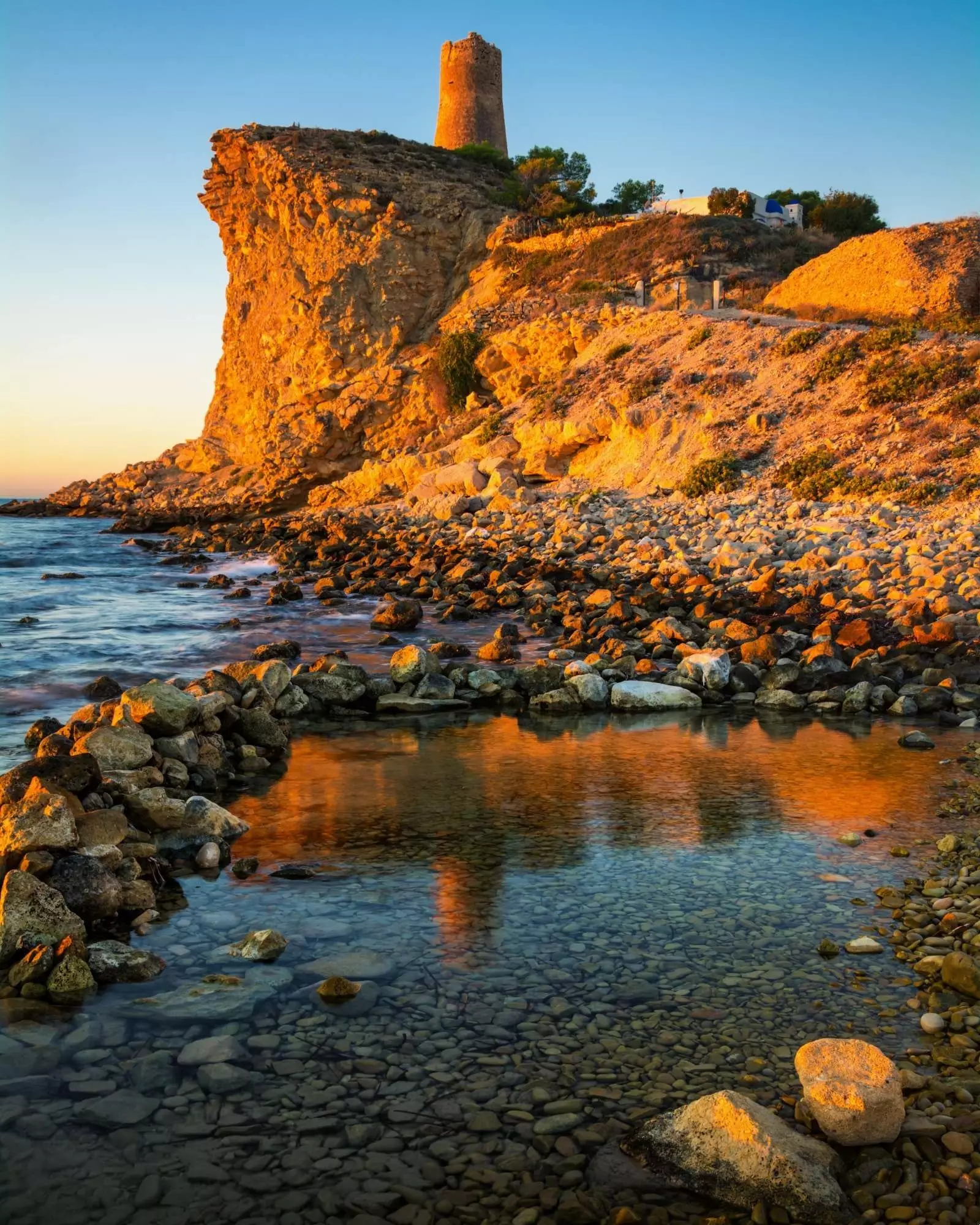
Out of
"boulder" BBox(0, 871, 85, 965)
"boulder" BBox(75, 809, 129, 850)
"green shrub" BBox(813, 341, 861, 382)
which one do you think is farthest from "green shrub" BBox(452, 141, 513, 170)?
"boulder" BBox(0, 871, 85, 965)

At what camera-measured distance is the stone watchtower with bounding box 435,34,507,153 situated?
75875mm

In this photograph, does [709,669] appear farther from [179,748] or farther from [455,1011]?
[455,1011]

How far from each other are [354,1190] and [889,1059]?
2.22 metres

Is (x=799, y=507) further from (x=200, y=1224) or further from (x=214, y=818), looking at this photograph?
(x=200, y=1224)

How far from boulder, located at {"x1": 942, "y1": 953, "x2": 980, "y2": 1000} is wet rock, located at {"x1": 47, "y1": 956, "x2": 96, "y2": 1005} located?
4.39 m

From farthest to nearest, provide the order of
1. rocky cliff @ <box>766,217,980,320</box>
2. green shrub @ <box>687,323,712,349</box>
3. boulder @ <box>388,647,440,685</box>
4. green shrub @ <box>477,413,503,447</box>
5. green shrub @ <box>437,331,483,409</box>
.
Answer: green shrub @ <box>437,331,483,409</box>
green shrub @ <box>477,413,503,447</box>
green shrub @ <box>687,323,712,349</box>
rocky cliff @ <box>766,217,980,320</box>
boulder @ <box>388,647,440,685</box>

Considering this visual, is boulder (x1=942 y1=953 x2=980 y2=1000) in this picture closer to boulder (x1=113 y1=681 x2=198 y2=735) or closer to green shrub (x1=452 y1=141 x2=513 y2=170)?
boulder (x1=113 y1=681 x2=198 y2=735)

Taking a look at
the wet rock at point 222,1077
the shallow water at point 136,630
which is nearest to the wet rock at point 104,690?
the shallow water at point 136,630

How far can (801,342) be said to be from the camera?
30.2m

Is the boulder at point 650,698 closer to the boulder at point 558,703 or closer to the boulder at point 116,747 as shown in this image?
the boulder at point 558,703

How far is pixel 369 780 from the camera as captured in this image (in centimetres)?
919

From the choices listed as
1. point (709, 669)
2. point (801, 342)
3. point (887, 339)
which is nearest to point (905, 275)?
point (801, 342)

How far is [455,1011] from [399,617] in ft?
44.4

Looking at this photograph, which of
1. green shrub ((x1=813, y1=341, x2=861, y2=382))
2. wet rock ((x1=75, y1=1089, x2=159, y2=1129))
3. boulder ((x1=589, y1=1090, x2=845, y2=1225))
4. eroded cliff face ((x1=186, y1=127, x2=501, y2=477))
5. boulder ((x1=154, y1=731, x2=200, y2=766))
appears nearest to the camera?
boulder ((x1=589, y1=1090, x2=845, y2=1225))
